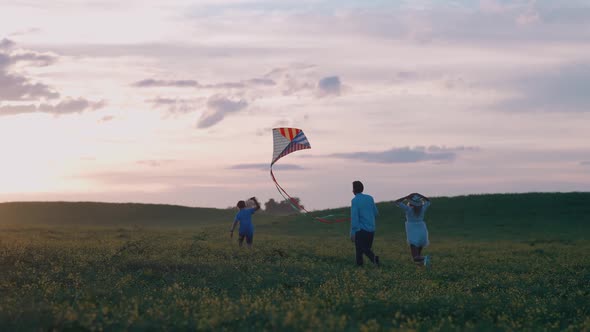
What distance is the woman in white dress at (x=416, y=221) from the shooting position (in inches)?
885

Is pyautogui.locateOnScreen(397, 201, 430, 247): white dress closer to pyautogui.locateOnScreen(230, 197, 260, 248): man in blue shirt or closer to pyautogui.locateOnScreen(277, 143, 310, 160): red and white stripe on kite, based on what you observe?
pyautogui.locateOnScreen(277, 143, 310, 160): red and white stripe on kite

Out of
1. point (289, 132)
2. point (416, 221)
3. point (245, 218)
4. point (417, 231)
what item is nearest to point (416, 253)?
point (417, 231)

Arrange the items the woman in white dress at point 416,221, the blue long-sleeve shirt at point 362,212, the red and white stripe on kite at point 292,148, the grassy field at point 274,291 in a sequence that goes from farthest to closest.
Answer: the red and white stripe on kite at point 292,148 → the woman in white dress at point 416,221 → the blue long-sleeve shirt at point 362,212 → the grassy field at point 274,291

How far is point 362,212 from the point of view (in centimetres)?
2177

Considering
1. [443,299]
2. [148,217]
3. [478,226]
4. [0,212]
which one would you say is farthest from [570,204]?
[0,212]

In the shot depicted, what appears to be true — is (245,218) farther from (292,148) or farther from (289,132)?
(289,132)

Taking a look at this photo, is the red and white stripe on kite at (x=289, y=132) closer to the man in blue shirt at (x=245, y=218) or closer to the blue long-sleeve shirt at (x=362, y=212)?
the man in blue shirt at (x=245, y=218)

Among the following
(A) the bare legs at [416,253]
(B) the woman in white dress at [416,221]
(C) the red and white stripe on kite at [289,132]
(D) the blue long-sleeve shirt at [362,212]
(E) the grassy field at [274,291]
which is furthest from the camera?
(C) the red and white stripe on kite at [289,132]

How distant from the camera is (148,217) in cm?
9050

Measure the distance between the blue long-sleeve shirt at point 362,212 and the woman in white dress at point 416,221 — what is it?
3.75 feet

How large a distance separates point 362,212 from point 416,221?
89.8 inches

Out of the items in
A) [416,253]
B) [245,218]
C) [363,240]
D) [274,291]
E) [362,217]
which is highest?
[362,217]

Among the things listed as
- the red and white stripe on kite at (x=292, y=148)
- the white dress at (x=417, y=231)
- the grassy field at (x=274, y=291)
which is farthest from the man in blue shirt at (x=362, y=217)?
the red and white stripe on kite at (x=292, y=148)

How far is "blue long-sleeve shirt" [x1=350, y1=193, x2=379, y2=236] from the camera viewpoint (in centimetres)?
2170
